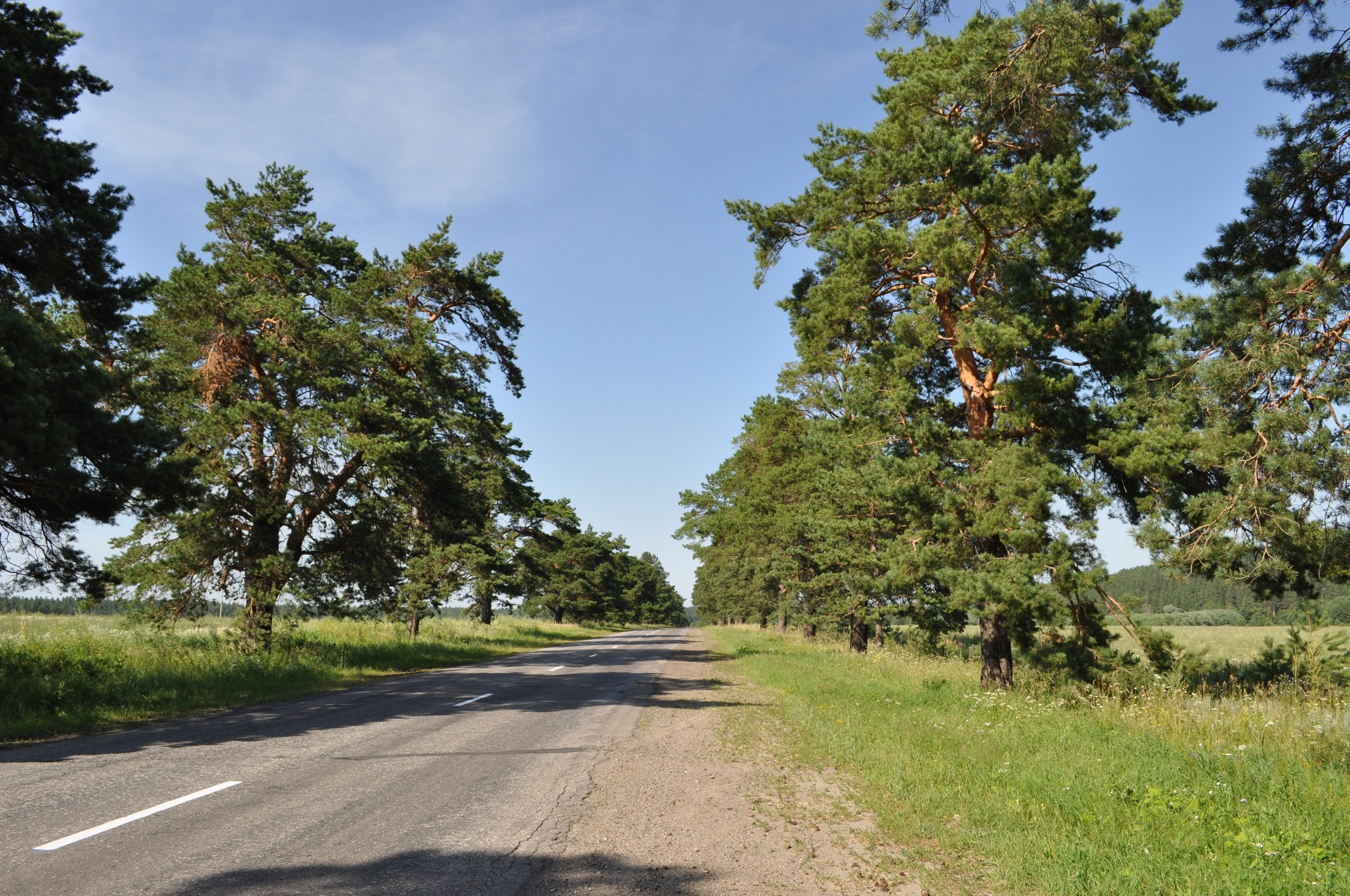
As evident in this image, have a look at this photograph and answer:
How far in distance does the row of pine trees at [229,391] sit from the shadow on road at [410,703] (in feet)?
12.0

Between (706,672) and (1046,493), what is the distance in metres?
11.6

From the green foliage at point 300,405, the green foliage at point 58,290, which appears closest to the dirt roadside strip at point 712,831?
the green foliage at point 58,290

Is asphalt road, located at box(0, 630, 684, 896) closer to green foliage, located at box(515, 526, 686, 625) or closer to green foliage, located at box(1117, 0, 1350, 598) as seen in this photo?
green foliage, located at box(1117, 0, 1350, 598)

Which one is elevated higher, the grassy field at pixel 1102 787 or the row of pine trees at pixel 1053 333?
the row of pine trees at pixel 1053 333

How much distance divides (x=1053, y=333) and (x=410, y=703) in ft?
46.0

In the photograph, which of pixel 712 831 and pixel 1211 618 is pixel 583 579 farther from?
pixel 1211 618

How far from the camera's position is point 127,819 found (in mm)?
5492

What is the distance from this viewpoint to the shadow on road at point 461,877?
14.1ft

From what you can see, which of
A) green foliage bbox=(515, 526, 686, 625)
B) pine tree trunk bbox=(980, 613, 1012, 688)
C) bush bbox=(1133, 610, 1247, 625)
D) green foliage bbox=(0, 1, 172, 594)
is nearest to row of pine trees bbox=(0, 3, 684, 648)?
green foliage bbox=(0, 1, 172, 594)

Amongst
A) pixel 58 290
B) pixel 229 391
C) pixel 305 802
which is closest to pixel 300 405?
pixel 229 391

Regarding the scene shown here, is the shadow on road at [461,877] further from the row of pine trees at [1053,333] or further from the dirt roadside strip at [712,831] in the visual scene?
the row of pine trees at [1053,333]

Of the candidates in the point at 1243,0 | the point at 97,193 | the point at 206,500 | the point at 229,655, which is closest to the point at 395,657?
the point at 229,655

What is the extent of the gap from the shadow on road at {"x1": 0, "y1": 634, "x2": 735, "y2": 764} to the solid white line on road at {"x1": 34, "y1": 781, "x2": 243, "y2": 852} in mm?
2489

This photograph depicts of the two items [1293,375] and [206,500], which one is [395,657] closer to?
[206,500]
